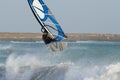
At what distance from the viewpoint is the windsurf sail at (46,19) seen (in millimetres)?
18547

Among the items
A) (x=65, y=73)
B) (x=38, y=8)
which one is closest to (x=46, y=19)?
(x=38, y=8)

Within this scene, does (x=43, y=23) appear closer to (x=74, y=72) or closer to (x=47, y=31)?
(x=47, y=31)

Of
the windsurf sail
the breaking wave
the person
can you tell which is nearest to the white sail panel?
the windsurf sail

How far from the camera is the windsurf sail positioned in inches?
730

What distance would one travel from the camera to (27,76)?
24844 millimetres

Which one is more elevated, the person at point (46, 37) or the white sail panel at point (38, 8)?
the white sail panel at point (38, 8)

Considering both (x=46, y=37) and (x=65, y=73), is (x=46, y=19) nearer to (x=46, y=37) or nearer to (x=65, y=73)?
(x=46, y=37)

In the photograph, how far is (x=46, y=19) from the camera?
18922 mm

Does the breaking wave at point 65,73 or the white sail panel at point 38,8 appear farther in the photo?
the breaking wave at point 65,73

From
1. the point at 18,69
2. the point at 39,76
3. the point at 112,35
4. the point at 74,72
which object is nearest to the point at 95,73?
the point at 74,72

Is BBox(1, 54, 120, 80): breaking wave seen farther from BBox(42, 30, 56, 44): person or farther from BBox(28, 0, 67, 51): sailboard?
BBox(42, 30, 56, 44): person

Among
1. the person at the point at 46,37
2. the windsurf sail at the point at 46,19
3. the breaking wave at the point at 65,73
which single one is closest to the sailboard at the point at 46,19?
the windsurf sail at the point at 46,19

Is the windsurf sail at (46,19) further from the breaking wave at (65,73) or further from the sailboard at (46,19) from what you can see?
the breaking wave at (65,73)

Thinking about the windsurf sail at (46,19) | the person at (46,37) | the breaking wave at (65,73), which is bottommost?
the breaking wave at (65,73)
